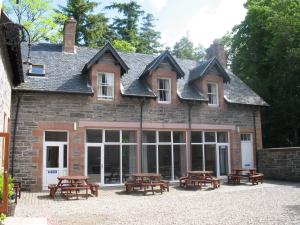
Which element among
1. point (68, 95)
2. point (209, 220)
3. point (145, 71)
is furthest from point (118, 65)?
point (209, 220)

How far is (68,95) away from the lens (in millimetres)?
18125

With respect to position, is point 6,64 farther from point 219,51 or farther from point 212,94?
point 219,51

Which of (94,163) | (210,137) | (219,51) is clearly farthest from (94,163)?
(219,51)

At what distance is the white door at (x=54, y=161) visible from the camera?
1745cm

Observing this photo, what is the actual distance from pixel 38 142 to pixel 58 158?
1255 mm

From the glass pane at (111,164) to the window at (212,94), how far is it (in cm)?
669

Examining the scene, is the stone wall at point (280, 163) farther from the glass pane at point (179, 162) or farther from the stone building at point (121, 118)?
the glass pane at point (179, 162)

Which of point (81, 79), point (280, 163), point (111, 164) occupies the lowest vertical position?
point (280, 163)

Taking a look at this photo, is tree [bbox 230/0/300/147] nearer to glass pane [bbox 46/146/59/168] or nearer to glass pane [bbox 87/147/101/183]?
glass pane [bbox 87/147/101/183]

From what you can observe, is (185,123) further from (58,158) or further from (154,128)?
(58,158)

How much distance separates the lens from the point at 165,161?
20188 mm

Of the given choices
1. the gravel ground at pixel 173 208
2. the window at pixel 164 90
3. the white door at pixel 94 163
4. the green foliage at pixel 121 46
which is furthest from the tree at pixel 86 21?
the gravel ground at pixel 173 208

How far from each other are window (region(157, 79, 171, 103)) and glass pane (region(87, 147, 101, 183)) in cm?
471

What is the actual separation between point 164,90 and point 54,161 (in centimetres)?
730
